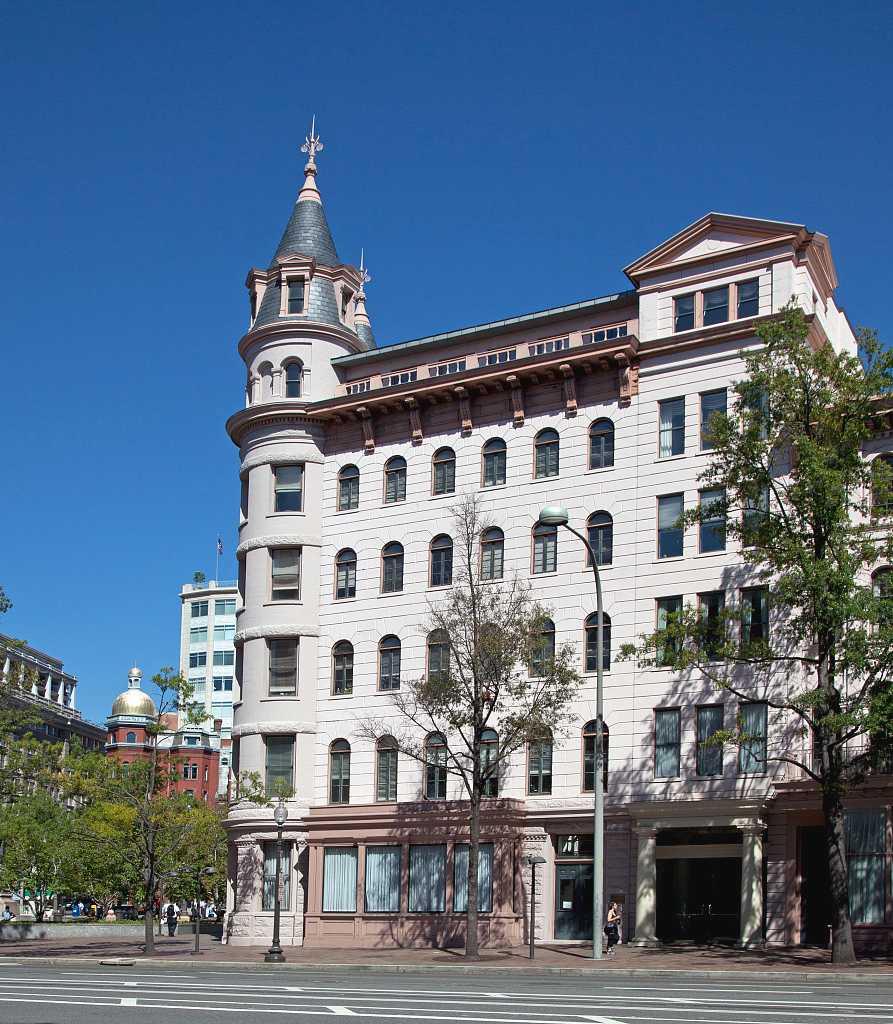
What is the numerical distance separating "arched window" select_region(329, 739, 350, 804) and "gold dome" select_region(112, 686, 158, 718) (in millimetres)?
101943

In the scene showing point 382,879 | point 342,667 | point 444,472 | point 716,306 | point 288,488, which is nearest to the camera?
point 716,306

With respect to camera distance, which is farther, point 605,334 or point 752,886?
point 605,334

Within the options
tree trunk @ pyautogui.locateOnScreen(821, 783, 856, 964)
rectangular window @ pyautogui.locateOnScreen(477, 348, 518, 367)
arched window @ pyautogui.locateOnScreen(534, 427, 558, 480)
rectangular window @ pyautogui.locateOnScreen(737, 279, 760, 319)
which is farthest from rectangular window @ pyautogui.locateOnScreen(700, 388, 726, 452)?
tree trunk @ pyautogui.locateOnScreen(821, 783, 856, 964)

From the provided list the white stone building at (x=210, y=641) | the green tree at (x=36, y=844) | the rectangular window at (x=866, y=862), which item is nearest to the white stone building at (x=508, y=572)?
the rectangular window at (x=866, y=862)

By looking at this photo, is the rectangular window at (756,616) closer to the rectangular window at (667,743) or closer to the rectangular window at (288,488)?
the rectangular window at (667,743)

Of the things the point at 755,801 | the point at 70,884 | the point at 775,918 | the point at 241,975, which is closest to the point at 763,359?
the point at 755,801

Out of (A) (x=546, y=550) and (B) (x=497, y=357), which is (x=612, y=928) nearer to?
(A) (x=546, y=550)

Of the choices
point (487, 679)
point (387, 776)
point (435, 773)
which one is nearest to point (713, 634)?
point (487, 679)

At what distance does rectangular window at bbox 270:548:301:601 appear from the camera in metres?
52.9

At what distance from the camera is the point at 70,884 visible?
83812 mm

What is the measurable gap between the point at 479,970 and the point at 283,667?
21623 millimetres

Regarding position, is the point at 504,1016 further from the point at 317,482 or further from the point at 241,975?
the point at 317,482

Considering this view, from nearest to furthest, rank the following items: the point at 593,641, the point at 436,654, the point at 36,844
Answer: the point at 593,641 → the point at 436,654 → the point at 36,844

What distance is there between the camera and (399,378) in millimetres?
52938
